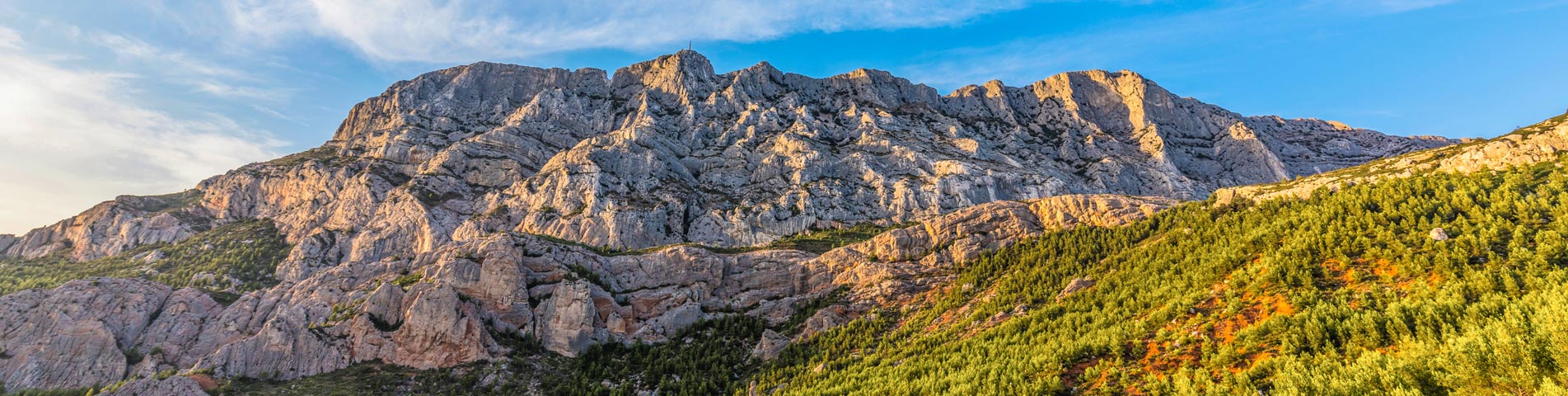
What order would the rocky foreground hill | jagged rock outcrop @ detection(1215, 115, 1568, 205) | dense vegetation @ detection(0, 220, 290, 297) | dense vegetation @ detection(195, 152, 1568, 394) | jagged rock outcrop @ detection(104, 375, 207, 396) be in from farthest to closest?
1. dense vegetation @ detection(0, 220, 290, 297)
2. the rocky foreground hill
3. jagged rock outcrop @ detection(1215, 115, 1568, 205)
4. jagged rock outcrop @ detection(104, 375, 207, 396)
5. dense vegetation @ detection(195, 152, 1568, 394)

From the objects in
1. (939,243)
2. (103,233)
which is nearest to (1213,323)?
(939,243)

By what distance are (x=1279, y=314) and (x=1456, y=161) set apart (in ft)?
99.5

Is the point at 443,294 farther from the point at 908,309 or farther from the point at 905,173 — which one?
the point at 905,173

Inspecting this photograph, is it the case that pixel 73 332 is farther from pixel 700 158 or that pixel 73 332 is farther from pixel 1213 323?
pixel 700 158

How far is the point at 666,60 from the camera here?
493ft

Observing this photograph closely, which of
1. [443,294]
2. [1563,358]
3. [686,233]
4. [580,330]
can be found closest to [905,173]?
[686,233]

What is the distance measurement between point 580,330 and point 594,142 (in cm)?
6069

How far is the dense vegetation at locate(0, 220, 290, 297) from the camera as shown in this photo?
232 feet

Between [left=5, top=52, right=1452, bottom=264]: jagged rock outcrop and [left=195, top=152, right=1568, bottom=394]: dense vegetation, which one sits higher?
[left=5, top=52, right=1452, bottom=264]: jagged rock outcrop

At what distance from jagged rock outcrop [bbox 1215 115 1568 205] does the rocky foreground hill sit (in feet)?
36.5

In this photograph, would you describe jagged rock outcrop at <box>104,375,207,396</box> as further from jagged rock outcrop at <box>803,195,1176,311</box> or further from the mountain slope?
jagged rock outcrop at <box>803,195,1176,311</box>

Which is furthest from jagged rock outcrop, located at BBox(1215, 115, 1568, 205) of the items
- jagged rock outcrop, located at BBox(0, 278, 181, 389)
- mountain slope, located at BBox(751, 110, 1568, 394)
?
jagged rock outcrop, located at BBox(0, 278, 181, 389)

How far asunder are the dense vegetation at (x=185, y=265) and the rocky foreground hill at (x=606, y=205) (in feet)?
2.70

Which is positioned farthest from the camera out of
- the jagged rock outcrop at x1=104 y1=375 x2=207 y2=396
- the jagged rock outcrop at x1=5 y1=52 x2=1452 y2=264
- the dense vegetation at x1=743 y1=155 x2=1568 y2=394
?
the jagged rock outcrop at x1=5 y1=52 x2=1452 y2=264
